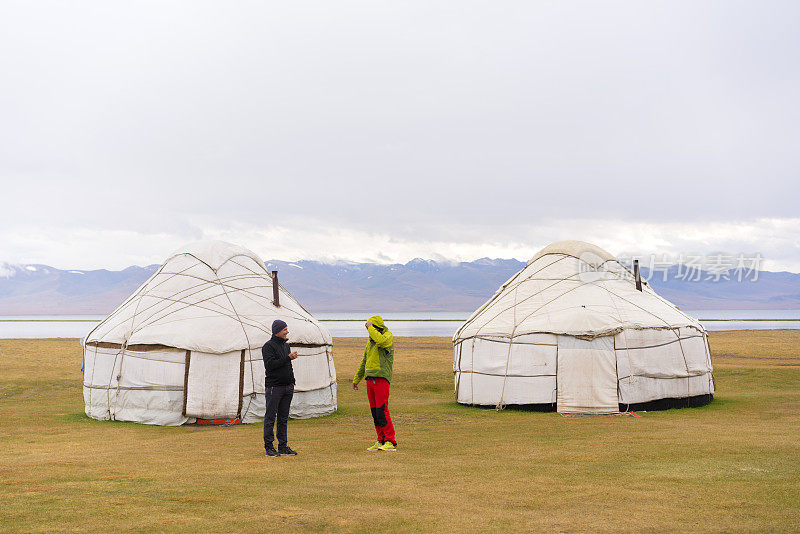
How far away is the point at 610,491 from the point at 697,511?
0.90m

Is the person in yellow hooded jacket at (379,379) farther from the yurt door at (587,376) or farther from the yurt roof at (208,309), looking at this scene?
the yurt door at (587,376)

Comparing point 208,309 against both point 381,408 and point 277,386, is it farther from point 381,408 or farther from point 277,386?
point 381,408

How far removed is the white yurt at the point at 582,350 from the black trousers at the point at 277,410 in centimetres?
633

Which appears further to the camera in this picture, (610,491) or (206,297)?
(206,297)

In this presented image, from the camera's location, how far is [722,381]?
20.0 metres

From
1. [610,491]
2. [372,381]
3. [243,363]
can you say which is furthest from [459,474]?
[243,363]

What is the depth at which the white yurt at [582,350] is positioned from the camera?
43.3 feet

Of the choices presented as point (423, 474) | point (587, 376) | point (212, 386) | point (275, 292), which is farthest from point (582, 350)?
point (423, 474)

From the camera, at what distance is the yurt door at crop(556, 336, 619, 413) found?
1305 cm

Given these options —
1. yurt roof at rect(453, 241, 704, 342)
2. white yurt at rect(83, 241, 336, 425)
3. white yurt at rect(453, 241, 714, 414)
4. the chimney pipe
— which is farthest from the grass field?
the chimney pipe

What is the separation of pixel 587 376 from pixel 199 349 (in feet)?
22.8

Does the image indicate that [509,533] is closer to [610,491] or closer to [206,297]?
[610,491]

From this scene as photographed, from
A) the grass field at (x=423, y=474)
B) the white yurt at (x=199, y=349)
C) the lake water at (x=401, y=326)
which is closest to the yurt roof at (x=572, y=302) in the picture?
the grass field at (x=423, y=474)

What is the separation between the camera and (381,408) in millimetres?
8797
